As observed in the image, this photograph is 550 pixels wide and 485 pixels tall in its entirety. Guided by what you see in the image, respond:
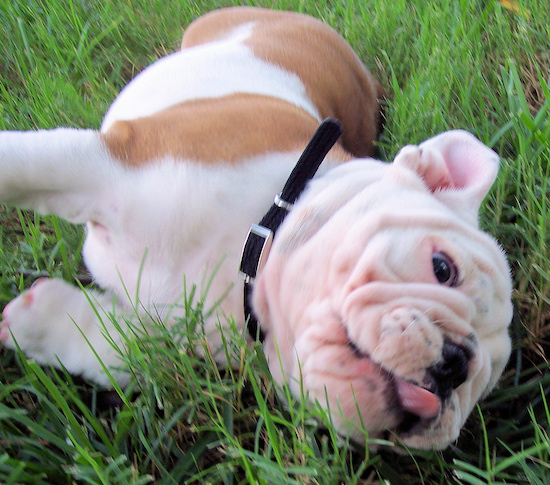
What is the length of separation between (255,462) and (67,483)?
1.69 ft

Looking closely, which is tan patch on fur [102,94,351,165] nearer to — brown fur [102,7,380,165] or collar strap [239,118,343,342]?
brown fur [102,7,380,165]

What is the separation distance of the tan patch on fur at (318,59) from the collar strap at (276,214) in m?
0.77

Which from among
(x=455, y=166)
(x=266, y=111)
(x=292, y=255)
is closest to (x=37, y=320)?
(x=292, y=255)

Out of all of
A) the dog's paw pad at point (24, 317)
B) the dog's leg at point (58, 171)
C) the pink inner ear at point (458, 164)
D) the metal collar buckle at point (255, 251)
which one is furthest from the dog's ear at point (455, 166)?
the dog's paw pad at point (24, 317)

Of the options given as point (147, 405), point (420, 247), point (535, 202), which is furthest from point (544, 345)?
point (147, 405)

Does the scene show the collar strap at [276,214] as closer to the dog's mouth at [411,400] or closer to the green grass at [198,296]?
the green grass at [198,296]

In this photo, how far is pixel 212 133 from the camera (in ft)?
6.30

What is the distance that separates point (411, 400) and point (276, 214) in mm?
674

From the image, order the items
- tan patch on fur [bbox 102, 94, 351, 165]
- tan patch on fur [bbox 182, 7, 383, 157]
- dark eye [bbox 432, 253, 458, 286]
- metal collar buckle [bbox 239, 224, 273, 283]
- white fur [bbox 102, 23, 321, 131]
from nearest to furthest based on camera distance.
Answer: dark eye [bbox 432, 253, 458, 286] → metal collar buckle [bbox 239, 224, 273, 283] → tan patch on fur [bbox 102, 94, 351, 165] → white fur [bbox 102, 23, 321, 131] → tan patch on fur [bbox 182, 7, 383, 157]

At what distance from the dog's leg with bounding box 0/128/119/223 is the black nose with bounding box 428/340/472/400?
110 cm

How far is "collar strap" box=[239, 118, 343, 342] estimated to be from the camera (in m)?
1.71

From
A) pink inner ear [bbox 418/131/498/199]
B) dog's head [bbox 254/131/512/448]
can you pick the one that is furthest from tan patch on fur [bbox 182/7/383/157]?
dog's head [bbox 254/131/512/448]

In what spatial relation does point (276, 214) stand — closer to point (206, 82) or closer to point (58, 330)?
point (58, 330)

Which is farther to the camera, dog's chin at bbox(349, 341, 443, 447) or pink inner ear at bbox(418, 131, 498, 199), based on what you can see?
pink inner ear at bbox(418, 131, 498, 199)
